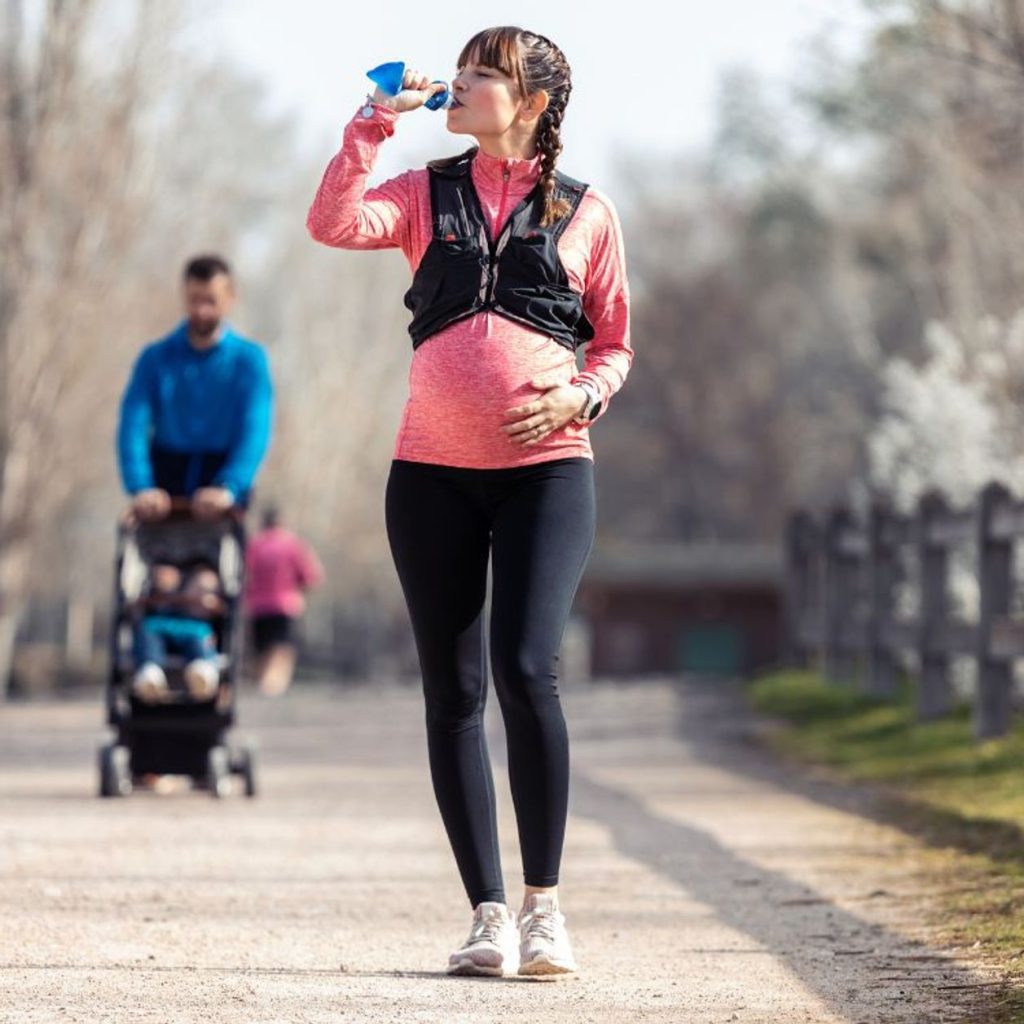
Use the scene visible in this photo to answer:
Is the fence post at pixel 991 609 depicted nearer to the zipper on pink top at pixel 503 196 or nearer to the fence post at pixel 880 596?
the fence post at pixel 880 596

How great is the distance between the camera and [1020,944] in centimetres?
571

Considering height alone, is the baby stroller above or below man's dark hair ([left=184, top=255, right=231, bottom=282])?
below

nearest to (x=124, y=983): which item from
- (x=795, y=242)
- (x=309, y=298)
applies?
(x=795, y=242)

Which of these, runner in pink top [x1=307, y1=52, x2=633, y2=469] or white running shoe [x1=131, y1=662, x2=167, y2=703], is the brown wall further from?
runner in pink top [x1=307, y1=52, x2=633, y2=469]

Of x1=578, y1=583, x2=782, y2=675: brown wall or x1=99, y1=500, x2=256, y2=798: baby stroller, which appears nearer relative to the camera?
x1=99, y1=500, x2=256, y2=798: baby stroller

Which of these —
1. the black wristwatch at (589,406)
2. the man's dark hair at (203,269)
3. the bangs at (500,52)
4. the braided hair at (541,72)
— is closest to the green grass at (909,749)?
the man's dark hair at (203,269)

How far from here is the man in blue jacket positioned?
9891 millimetres

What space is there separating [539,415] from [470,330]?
25cm

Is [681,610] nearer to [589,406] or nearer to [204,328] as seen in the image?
[204,328]

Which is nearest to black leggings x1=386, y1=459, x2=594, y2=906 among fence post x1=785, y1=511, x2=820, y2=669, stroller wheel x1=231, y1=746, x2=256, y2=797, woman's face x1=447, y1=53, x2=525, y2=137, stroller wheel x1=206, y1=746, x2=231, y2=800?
woman's face x1=447, y1=53, x2=525, y2=137

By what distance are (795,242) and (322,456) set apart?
11914 mm

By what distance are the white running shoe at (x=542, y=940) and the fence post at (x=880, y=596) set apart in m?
10.6

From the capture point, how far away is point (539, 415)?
5238 millimetres

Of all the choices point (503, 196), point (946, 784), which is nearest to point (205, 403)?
point (946, 784)
